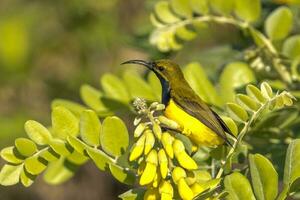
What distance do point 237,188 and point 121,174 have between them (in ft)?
0.85

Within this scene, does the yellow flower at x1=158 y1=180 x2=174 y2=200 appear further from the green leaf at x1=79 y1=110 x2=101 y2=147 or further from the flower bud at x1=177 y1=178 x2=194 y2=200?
the green leaf at x1=79 y1=110 x2=101 y2=147

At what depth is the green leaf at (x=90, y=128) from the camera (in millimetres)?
1723

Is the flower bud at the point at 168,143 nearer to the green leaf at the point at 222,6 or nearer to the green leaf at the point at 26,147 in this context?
the green leaf at the point at 26,147

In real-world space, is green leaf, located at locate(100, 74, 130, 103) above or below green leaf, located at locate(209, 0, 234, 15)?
below

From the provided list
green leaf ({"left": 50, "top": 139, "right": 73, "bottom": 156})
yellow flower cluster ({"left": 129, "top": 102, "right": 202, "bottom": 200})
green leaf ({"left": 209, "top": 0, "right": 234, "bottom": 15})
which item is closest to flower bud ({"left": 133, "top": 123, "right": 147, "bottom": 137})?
yellow flower cluster ({"left": 129, "top": 102, "right": 202, "bottom": 200})

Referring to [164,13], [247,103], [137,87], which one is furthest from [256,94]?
[164,13]

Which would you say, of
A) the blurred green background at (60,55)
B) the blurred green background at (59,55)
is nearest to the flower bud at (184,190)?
the blurred green background at (60,55)

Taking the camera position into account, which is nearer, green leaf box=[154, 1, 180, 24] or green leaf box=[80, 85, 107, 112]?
green leaf box=[80, 85, 107, 112]

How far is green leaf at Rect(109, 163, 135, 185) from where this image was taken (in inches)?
66.6

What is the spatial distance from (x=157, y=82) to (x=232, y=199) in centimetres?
72

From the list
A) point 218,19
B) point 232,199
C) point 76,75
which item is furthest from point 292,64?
point 76,75

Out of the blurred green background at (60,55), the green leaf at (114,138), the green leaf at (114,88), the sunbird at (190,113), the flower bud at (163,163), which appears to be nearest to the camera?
the flower bud at (163,163)

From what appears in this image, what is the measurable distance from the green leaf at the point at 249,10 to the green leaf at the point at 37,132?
79 cm

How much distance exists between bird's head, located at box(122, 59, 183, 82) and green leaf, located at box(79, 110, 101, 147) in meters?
0.32
